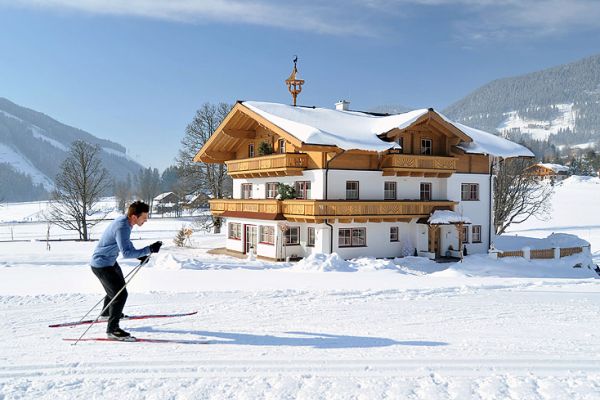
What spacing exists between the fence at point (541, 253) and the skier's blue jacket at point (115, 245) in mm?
24312

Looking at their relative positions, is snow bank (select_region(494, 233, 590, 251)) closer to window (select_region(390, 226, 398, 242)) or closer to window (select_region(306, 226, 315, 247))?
window (select_region(390, 226, 398, 242))

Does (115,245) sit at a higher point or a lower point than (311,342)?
higher

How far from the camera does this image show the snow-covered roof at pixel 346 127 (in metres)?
24.6

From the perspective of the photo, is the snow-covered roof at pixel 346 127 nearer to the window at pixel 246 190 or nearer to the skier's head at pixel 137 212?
the window at pixel 246 190

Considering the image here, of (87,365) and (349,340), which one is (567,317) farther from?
(87,365)

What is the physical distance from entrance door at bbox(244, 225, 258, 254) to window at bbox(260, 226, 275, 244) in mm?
699

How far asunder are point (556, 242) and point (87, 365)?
106ft

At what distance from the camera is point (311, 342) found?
7355 mm

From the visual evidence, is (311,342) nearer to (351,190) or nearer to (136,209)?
(136,209)

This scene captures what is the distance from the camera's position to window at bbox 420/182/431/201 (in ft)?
95.0

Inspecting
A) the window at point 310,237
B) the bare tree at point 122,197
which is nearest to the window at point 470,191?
the window at point 310,237

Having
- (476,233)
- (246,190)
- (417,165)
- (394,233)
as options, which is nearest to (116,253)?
(417,165)

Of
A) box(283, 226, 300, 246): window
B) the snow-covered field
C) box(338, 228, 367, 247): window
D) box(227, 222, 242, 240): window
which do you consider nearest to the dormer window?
box(283, 226, 300, 246): window

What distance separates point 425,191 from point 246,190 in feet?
37.7
